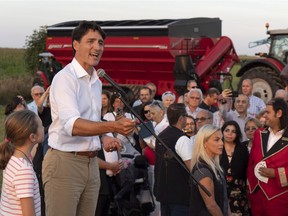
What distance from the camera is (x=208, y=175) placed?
564 centimetres

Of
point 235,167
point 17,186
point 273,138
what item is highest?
point 17,186

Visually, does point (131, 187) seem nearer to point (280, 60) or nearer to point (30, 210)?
point (30, 210)

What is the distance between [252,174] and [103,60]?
44.4 ft

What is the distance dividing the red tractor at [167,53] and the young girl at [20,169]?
42.2ft

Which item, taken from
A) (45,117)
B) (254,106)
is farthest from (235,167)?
(254,106)

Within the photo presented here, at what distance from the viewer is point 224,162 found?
7348 millimetres

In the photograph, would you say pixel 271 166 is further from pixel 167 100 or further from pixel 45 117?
pixel 167 100

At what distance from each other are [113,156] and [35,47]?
30207 mm

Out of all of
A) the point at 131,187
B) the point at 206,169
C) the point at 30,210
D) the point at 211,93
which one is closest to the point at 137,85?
the point at 211,93

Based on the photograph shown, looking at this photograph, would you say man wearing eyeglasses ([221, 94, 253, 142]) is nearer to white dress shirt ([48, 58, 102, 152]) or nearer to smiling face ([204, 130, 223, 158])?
smiling face ([204, 130, 223, 158])

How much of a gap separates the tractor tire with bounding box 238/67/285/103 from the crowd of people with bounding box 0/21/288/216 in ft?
28.4

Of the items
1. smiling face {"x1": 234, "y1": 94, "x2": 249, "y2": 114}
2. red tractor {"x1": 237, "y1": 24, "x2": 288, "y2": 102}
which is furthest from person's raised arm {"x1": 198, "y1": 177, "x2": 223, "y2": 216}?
red tractor {"x1": 237, "y1": 24, "x2": 288, "y2": 102}

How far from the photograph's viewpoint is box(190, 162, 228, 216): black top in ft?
18.6

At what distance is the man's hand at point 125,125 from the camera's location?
417cm
